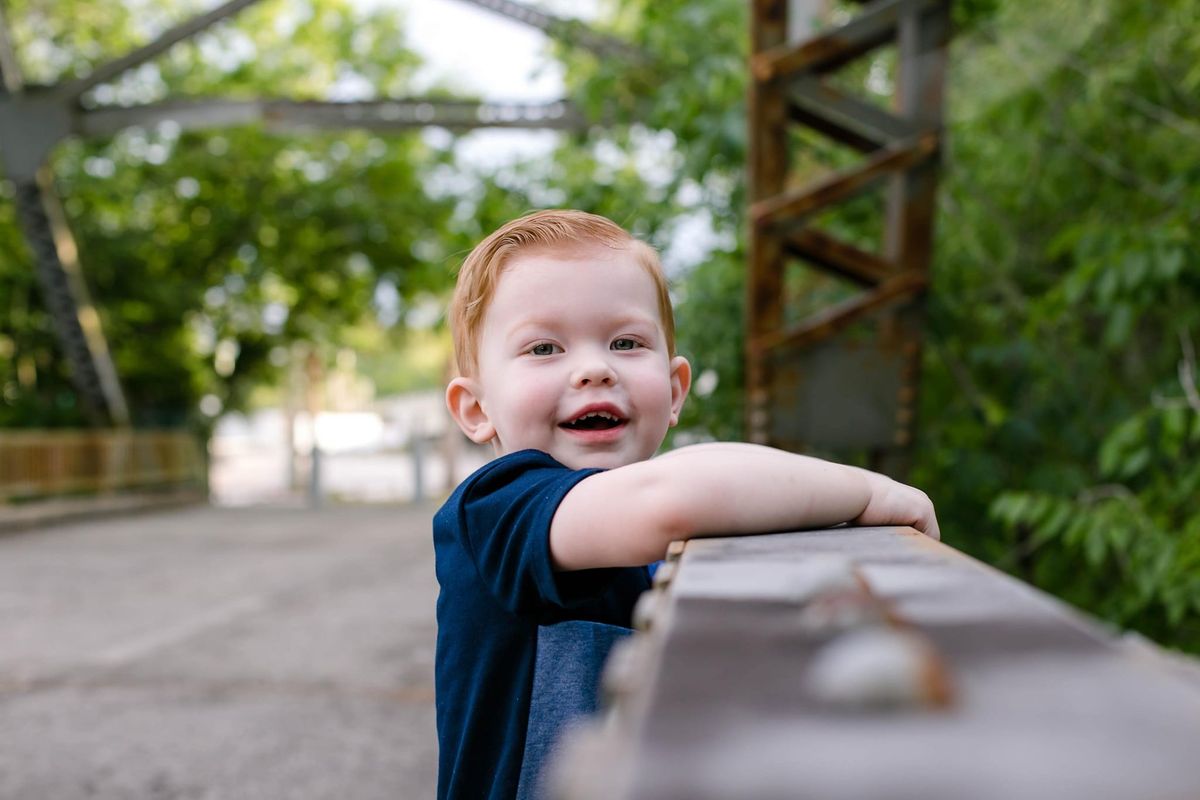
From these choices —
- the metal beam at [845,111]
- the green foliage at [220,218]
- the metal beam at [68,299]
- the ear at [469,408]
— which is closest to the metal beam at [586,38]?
the metal beam at [845,111]

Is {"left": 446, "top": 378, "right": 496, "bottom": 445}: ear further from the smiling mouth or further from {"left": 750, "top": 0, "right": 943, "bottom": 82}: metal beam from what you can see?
{"left": 750, "top": 0, "right": 943, "bottom": 82}: metal beam

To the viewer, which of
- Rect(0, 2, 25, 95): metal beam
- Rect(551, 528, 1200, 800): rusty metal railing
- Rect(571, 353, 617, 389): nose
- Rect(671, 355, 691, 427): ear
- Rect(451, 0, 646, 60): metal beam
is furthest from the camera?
Rect(0, 2, 25, 95): metal beam

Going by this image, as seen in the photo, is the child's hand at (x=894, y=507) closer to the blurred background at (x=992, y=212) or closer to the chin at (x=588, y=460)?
the chin at (x=588, y=460)

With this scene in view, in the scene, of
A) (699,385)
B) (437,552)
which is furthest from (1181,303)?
(437,552)

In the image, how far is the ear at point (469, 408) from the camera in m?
1.44

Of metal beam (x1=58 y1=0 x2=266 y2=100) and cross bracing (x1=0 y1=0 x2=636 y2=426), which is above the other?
metal beam (x1=58 y1=0 x2=266 y2=100)

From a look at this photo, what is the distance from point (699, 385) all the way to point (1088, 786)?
4.24 metres

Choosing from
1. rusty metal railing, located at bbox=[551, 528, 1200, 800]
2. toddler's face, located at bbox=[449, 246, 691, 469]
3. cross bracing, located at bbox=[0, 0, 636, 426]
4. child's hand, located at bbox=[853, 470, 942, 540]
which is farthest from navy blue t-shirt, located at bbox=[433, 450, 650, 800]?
cross bracing, located at bbox=[0, 0, 636, 426]

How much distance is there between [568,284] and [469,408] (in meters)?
0.25

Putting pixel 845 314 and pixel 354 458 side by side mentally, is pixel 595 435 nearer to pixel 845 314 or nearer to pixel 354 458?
pixel 845 314

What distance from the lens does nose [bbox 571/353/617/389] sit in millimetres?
1278

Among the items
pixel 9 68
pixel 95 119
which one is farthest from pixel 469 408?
pixel 9 68

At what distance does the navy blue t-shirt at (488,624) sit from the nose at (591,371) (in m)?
0.11

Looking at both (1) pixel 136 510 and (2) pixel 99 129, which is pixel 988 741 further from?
(1) pixel 136 510
